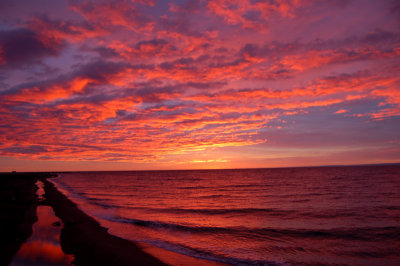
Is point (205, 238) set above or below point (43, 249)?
below

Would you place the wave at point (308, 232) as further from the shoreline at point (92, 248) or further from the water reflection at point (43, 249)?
the water reflection at point (43, 249)

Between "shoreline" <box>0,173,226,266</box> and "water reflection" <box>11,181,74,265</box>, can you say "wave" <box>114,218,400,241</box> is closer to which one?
"shoreline" <box>0,173,226,266</box>

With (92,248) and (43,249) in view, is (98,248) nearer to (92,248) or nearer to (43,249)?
(92,248)

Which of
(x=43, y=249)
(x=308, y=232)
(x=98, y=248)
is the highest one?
(x=43, y=249)

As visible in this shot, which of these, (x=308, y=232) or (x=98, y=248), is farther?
(x=308, y=232)

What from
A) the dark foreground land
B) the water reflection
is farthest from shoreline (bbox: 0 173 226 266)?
the water reflection

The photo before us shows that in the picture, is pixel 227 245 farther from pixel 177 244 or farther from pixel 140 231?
pixel 140 231

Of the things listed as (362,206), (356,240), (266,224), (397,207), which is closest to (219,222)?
(266,224)

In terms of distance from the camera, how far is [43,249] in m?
11.3

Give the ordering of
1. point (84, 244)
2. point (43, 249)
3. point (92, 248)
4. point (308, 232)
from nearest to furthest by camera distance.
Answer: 1. point (43, 249)
2. point (92, 248)
3. point (84, 244)
4. point (308, 232)

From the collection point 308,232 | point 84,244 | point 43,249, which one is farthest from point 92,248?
point 308,232

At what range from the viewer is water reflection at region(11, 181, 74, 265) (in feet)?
32.2

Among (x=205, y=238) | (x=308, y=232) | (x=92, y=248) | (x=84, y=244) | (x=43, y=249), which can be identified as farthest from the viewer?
(x=308, y=232)

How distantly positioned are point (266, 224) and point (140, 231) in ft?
30.6
